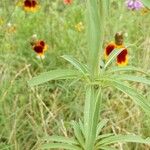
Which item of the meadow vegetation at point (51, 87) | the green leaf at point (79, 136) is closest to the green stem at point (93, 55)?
the green leaf at point (79, 136)

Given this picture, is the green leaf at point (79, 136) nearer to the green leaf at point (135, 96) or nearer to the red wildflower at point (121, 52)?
the green leaf at point (135, 96)

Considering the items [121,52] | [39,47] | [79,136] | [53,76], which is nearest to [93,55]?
[53,76]

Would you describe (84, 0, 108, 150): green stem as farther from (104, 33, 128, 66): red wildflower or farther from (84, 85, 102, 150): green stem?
(104, 33, 128, 66): red wildflower

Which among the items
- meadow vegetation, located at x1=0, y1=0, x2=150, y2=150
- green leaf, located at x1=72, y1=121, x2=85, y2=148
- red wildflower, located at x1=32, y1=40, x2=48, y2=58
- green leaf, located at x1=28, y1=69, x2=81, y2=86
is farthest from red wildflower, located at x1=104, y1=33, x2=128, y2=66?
green leaf, located at x1=28, y1=69, x2=81, y2=86

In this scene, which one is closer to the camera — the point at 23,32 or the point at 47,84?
the point at 47,84

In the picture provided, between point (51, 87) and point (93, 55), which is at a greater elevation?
point (51, 87)

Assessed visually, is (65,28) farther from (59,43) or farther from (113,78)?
(113,78)

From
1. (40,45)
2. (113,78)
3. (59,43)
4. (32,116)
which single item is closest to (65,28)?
(59,43)

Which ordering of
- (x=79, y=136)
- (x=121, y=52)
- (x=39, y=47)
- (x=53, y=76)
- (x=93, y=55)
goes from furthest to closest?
(x=39, y=47), (x=121, y=52), (x=79, y=136), (x=53, y=76), (x=93, y=55)

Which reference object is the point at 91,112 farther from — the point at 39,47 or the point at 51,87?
the point at 39,47
